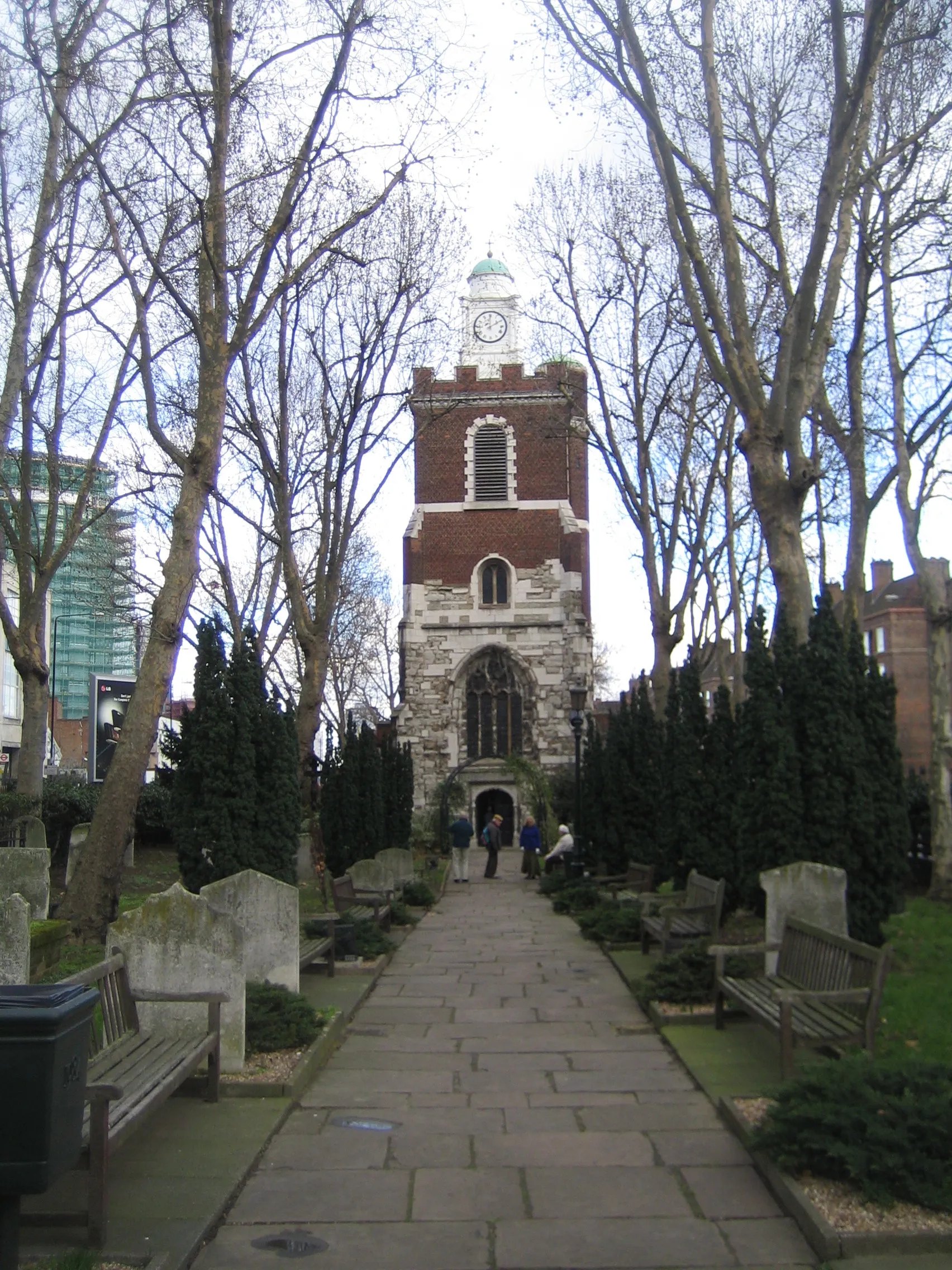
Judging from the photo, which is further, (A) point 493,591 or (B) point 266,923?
(A) point 493,591

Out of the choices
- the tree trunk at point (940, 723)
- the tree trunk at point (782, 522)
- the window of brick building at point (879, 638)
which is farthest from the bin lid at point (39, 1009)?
the window of brick building at point (879, 638)

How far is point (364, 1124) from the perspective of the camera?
6352 mm

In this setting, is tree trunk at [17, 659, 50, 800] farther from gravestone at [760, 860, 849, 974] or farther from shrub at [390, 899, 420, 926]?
gravestone at [760, 860, 849, 974]

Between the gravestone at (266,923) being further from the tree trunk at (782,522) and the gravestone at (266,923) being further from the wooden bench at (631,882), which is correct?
the wooden bench at (631,882)

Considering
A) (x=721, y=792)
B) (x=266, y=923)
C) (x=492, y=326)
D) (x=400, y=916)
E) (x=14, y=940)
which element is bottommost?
(x=400, y=916)

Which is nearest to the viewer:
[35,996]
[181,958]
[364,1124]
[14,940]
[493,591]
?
[35,996]

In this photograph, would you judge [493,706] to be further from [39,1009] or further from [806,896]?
[39,1009]

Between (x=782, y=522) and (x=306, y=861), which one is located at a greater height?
(x=782, y=522)

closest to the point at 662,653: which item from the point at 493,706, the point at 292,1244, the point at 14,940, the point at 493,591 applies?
the point at 14,940

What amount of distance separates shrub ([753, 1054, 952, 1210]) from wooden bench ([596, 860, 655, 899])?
10.5 m

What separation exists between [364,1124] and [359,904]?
8.75 metres

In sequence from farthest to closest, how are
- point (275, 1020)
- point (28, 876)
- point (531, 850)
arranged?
point (531, 850) → point (28, 876) → point (275, 1020)

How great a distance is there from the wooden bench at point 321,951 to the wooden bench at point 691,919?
10.4 ft

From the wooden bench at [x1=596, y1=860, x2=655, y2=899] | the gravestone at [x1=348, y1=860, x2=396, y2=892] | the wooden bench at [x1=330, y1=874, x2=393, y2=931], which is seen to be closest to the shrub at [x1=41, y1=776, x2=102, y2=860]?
the gravestone at [x1=348, y1=860, x2=396, y2=892]
